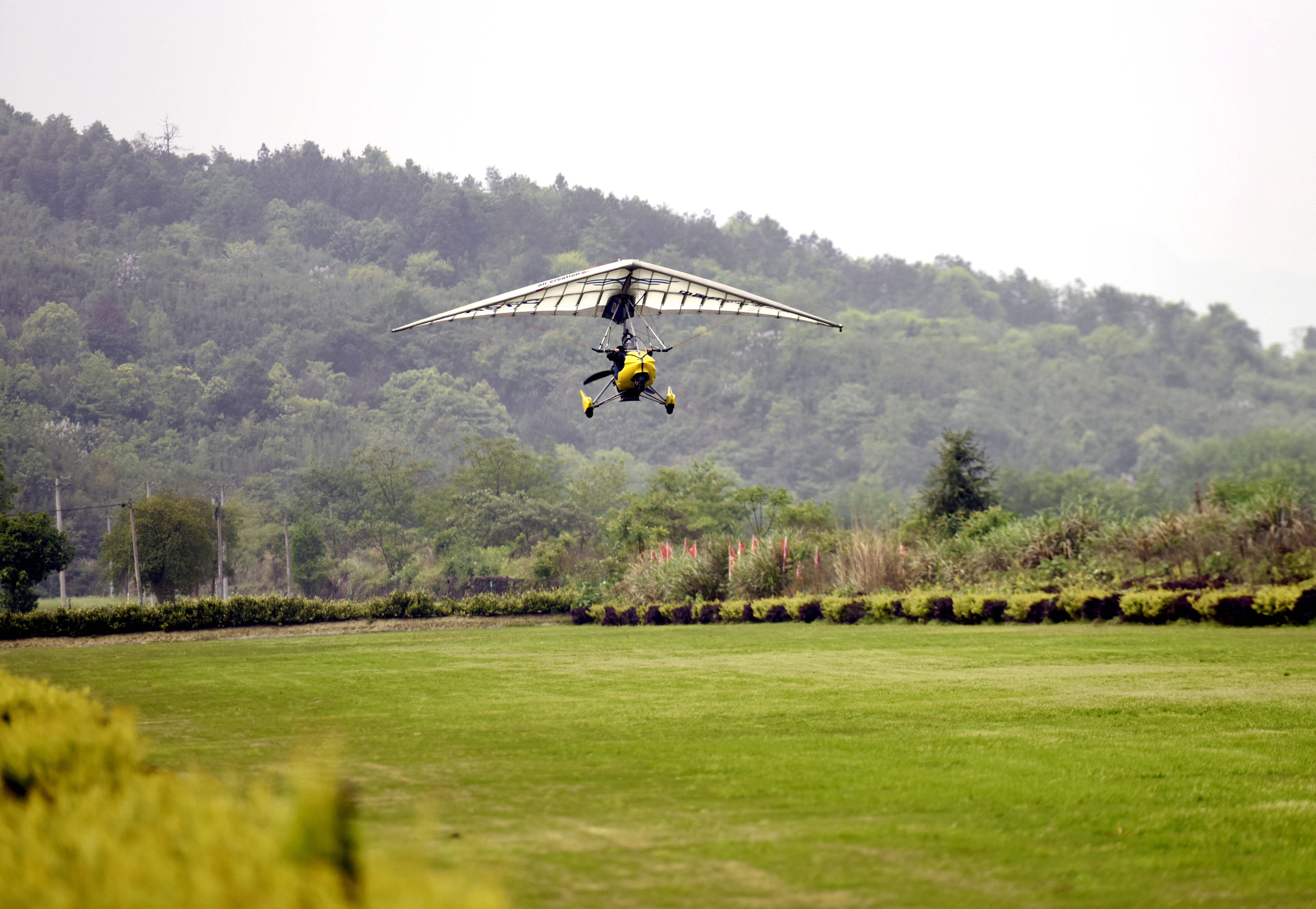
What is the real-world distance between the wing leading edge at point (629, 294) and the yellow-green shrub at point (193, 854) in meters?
18.0

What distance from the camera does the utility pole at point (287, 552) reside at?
66.9 meters

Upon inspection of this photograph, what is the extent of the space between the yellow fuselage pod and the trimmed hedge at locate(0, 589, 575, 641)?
10905 millimetres

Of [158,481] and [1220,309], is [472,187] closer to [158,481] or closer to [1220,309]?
[158,481]

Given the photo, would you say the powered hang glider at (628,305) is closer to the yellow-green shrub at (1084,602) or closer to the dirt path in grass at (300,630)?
the yellow-green shrub at (1084,602)

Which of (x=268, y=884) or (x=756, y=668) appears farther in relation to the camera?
(x=756, y=668)

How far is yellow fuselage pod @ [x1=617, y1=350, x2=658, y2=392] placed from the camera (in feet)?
76.4

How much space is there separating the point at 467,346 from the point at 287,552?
270 ft

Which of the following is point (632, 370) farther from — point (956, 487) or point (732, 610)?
point (956, 487)

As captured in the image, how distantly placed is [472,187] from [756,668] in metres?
189

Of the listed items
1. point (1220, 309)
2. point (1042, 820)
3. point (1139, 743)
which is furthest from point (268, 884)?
point (1220, 309)

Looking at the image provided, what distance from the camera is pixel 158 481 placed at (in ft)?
331

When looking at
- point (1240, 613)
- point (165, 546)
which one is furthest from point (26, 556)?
point (1240, 613)

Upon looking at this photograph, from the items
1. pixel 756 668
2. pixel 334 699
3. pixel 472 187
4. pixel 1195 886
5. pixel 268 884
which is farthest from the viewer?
pixel 472 187

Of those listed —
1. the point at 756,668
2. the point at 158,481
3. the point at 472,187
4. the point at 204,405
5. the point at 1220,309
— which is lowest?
the point at 756,668
